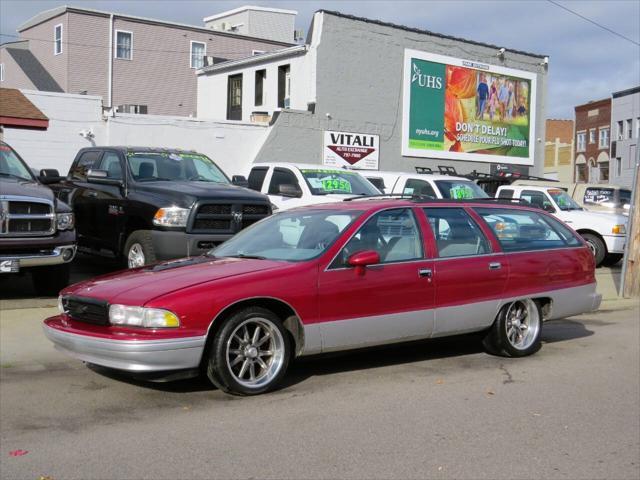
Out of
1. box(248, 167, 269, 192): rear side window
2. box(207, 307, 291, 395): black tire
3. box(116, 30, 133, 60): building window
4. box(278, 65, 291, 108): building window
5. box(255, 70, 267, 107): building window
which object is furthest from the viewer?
box(116, 30, 133, 60): building window

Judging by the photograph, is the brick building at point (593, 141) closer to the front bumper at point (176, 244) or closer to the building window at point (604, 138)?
the building window at point (604, 138)

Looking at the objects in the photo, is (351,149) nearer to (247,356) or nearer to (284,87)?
(284,87)

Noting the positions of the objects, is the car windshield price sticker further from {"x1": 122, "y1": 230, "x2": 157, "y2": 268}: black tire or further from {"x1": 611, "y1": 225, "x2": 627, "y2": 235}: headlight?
{"x1": 122, "y1": 230, "x2": 157, "y2": 268}: black tire

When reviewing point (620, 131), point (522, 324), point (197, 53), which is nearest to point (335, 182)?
point (522, 324)

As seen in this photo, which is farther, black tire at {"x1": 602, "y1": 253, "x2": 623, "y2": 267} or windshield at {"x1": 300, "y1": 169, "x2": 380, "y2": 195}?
black tire at {"x1": 602, "y1": 253, "x2": 623, "y2": 267}

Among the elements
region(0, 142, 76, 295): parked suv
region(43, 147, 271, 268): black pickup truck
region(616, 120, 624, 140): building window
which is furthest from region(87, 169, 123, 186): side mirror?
region(616, 120, 624, 140): building window

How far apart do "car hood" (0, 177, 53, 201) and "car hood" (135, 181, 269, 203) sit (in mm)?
1325

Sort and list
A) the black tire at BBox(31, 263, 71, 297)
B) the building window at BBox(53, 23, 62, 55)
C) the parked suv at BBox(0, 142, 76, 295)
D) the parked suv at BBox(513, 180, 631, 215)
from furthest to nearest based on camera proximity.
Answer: the building window at BBox(53, 23, 62, 55) → the parked suv at BBox(513, 180, 631, 215) → the black tire at BBox(31, 263, 71, 297) → the parked suv at BBox(0, 142, 76, 295)

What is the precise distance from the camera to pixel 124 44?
38.3 meters

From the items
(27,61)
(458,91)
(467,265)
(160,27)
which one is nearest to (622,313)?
(467,265)

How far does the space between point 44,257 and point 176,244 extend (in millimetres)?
1600

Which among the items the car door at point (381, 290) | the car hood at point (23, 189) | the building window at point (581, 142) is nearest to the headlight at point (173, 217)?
the car hood at point (23, 189)

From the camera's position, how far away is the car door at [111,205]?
11.0 metres

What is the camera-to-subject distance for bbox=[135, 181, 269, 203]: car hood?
1032 centimetres
